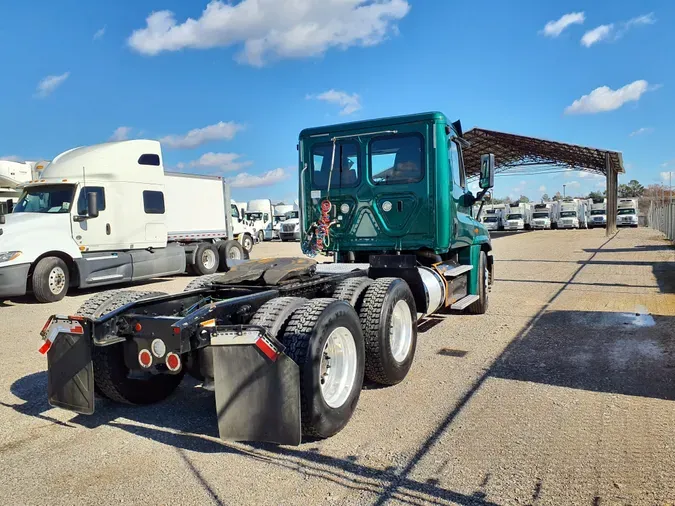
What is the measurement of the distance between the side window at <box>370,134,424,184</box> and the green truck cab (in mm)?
13

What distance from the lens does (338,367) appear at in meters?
4.30

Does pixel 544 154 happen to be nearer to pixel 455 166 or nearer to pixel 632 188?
pixel 455 166

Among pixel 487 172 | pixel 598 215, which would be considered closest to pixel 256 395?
pixel 487 172

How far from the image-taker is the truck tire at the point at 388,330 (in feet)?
15.8

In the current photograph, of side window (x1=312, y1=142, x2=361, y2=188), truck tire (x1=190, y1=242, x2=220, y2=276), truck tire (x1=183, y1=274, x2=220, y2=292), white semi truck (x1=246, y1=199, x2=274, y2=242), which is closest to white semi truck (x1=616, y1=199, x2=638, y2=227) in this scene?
white semi truck (x1=246, y1=199, x2=274, y2=242)

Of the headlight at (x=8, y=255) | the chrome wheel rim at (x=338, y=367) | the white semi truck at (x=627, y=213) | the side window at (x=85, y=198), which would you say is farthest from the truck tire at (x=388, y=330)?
the white semi truck at (x=627, y=213)

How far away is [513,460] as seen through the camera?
3.53 meters

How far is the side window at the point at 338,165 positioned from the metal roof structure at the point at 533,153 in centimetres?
2253

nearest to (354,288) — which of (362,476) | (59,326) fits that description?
(362,476)

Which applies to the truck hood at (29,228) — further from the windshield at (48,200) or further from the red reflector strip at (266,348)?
the red reflector strip at (266,348)

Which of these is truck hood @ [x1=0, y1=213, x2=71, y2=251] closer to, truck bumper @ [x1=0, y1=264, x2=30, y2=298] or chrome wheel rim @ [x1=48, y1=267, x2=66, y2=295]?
truck bumper @ [x1=0, y1=264, x2=30, y2=298]

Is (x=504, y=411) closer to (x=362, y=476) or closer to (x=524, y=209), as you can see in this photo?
(x=362, y=476)

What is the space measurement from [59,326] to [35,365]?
2.76 meters

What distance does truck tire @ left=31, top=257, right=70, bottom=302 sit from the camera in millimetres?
10664
